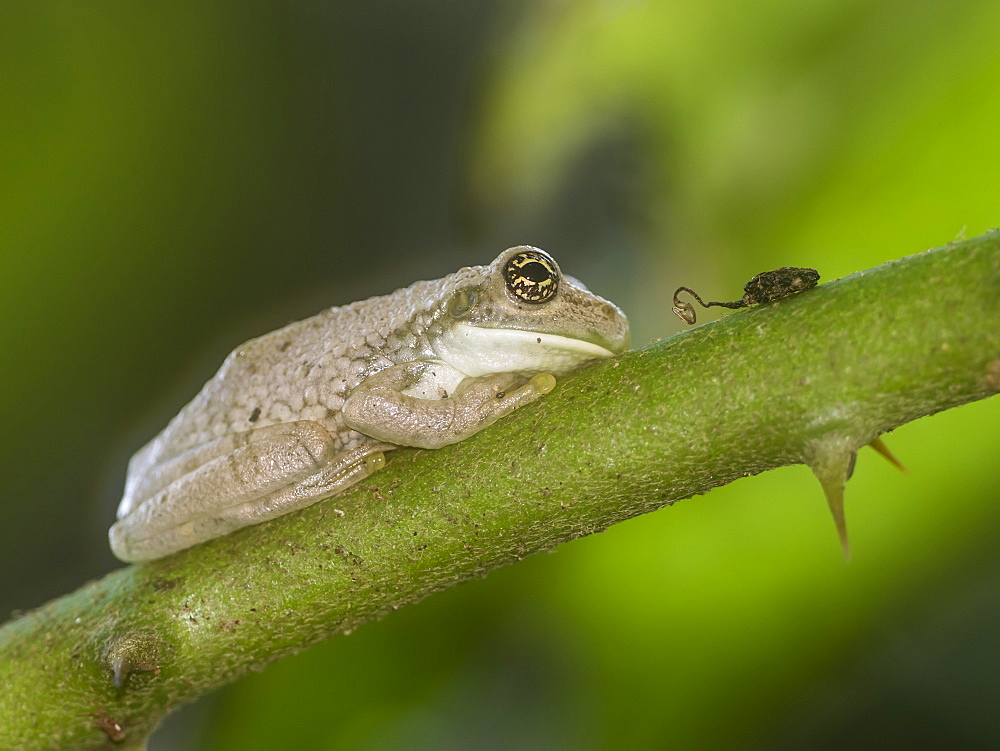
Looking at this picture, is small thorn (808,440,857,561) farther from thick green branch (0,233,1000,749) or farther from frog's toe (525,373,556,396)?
frog's toe (525,373,556,396)

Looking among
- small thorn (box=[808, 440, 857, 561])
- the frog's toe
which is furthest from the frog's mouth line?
small thorn (box=[808, 440, 857, 561])

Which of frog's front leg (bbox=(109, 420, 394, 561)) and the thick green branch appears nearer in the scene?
the thick green branch

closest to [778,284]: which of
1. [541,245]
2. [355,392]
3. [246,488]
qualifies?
[355,392]

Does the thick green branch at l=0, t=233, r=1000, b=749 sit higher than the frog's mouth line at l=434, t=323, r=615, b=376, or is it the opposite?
the frog's mouth line at l=434, t=323, r=615, b=376

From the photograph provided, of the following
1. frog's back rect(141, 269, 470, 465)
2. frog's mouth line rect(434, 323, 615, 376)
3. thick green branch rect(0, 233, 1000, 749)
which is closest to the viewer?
thick green branch rect(0, 233, 1000, 749)

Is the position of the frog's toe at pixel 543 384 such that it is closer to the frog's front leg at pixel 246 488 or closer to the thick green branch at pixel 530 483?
the thick green branch at pixel 530 483

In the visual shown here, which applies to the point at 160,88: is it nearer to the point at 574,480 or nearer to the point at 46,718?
the point at 46,718
